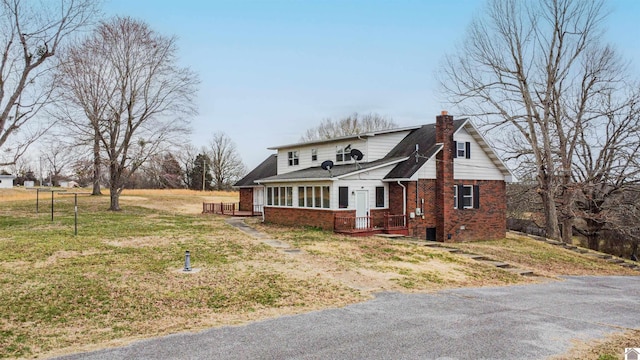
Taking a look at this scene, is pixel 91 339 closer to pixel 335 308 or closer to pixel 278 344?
pixel 278 344

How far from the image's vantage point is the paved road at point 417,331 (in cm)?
702

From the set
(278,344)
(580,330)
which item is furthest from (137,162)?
(580,330)

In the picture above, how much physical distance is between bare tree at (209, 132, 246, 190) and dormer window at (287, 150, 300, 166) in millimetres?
45442

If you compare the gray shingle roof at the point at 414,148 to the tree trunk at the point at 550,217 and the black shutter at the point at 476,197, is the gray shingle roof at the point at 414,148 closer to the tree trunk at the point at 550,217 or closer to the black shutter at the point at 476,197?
the black shutter at the point at 476,197

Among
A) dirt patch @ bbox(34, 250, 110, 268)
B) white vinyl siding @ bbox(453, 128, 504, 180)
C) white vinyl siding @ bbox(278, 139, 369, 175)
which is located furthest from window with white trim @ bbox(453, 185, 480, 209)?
dirt patch @ bbox(34, 250, 110, 268)

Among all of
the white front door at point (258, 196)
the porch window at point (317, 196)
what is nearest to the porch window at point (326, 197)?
the porch window at point (317, 196)

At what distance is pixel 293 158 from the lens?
1241 inches

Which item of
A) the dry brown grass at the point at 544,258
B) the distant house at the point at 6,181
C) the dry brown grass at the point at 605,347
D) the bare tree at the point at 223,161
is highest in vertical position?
the bare tree at the point at 223,161

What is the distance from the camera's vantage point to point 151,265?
1373 centimetres

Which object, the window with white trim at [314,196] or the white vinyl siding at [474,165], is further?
the white vinyl siding at [474,165]

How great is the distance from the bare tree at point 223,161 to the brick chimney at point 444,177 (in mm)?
55311

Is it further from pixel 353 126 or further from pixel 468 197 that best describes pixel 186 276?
pixel 353 126

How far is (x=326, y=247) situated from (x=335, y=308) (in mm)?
8228

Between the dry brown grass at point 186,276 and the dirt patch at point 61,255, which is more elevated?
the dirt patch at point 61,255
